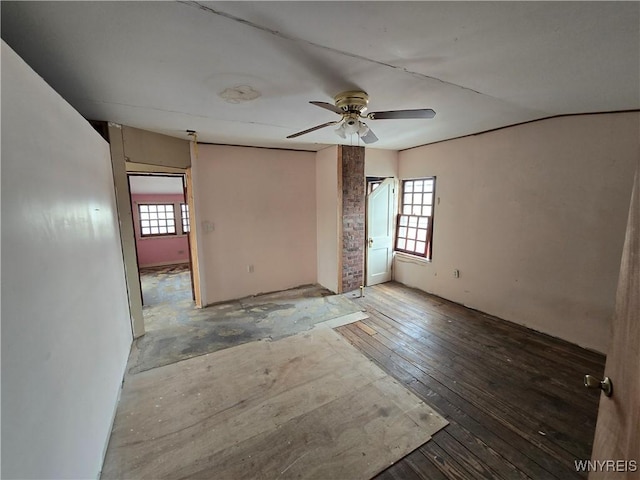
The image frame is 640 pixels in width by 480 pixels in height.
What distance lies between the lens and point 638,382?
72 centimetres

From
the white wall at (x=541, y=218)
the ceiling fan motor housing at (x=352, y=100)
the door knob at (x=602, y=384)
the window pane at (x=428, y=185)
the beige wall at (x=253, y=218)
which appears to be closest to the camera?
the door knob at (x=602, y=384)

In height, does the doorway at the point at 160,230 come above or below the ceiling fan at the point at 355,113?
below

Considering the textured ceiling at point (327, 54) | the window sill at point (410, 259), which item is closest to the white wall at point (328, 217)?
the window sill at point (410, 259)

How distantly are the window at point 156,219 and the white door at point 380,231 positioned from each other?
5.22 metres

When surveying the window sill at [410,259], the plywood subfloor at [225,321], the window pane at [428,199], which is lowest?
the plywood subfloor at [225,321]

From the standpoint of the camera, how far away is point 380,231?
486 centimetres

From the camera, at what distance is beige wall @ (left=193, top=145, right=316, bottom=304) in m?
3.99

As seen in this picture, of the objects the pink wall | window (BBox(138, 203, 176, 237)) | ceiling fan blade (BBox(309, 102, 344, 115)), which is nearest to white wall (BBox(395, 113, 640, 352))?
ceiling fan blade (BBox(309, 102, 344, 115))

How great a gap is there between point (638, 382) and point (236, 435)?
2085mm

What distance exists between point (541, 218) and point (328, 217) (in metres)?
2.85

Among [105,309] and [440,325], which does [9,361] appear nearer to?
[105,309]

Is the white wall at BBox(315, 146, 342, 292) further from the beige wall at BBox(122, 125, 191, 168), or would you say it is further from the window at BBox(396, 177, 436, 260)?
the beige wall at BBox(122, 125, 191, 168)

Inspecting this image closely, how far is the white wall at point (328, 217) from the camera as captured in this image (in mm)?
4367

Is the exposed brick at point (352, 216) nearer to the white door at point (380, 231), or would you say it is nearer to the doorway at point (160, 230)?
the white door at point (380, 231)
